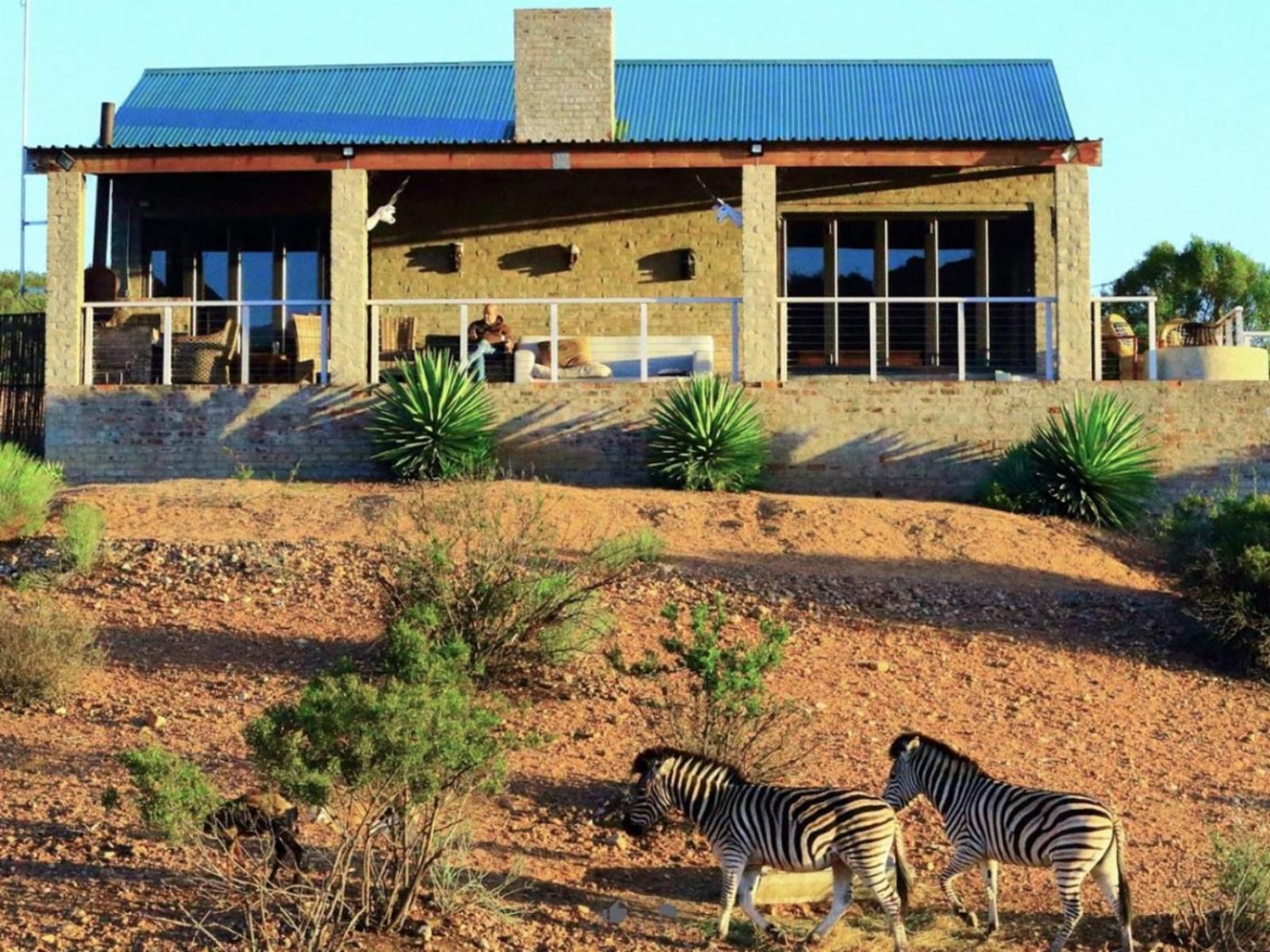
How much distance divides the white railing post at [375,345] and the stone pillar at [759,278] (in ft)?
12.7

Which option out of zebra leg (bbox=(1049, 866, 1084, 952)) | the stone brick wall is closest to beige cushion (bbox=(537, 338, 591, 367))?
the stone brick wall

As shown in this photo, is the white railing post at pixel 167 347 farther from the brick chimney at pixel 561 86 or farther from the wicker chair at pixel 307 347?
the brick chimney at pixel 561 86

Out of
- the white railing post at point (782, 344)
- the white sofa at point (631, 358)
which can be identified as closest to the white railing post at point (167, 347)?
the white sofa at point (631, 358)

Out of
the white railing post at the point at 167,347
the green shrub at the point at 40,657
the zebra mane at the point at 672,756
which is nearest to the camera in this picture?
the zebra mane at the point at 672,756

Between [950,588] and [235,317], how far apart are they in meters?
10.7

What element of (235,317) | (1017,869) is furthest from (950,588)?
(235,317)

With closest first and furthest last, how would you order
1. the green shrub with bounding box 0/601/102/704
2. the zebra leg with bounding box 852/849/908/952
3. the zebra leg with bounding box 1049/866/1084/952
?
the zebra leg with bounding box 852/849/908/952 → the zebra leg with bounding box 1049/866/1084/952 → the green shrub with bounding box 0/601/102/704

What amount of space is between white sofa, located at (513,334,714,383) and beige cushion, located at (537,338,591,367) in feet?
0.17

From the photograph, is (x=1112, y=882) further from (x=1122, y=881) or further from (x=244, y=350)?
(x=244, y=350)

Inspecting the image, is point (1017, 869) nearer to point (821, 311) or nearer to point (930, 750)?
point (930, 750)

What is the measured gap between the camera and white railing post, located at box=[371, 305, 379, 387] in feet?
64.7

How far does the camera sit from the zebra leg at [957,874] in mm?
9219

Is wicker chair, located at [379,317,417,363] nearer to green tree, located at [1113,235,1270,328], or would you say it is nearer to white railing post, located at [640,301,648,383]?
white railing post, located at [640,301,648,383]

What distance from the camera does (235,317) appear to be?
882 inches
